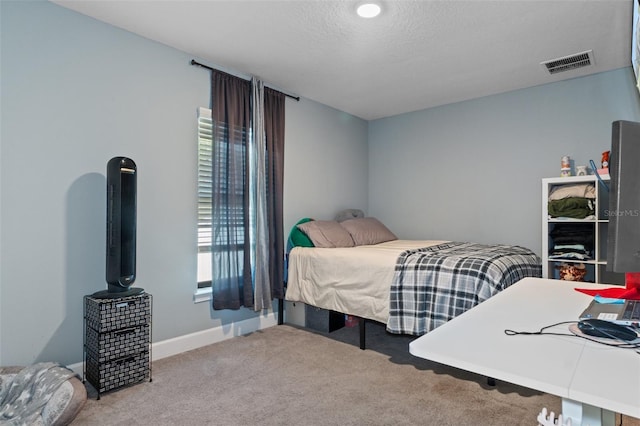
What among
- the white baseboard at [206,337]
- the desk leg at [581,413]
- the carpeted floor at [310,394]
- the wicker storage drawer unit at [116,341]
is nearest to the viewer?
the desk leg at [581,413]

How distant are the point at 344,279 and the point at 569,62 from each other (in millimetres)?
2653

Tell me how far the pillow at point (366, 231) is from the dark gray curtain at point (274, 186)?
0.76 meters

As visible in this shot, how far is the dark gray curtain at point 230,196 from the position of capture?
123 inches

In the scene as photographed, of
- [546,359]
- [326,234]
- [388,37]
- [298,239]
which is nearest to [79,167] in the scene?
[298,239]

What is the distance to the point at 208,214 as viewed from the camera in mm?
3205

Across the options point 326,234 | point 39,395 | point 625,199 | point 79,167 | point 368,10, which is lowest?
point 39,395

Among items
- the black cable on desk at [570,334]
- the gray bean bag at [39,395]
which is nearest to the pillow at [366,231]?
the gray bean bag at [39,395]

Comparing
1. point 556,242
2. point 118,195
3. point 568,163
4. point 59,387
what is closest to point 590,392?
point 59,387

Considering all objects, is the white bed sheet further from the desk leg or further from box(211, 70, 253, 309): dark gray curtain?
the desk leg

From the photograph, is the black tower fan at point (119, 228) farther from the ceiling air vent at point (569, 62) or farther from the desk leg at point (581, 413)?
the ceiling air vent at point (569, 62)

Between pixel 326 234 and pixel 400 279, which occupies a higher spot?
pixel 326 234

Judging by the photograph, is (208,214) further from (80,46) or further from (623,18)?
(623,18)

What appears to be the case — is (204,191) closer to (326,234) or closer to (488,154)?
(326,234)

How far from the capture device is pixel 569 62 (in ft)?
10.5
